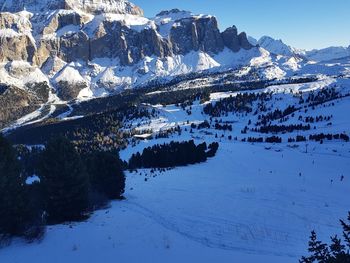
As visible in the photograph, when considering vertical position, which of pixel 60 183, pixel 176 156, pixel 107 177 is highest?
pixel 60 183

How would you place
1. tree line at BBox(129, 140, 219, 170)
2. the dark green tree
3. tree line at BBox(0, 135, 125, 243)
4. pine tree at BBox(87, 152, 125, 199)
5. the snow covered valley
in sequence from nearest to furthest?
the snow covered valley → the dark green tree → tree line at BBox(0, 135, 125, 243) → pine tree at BBox(87, 152, 125, 199) → tree line at BBox(129, 140, 219, 170)

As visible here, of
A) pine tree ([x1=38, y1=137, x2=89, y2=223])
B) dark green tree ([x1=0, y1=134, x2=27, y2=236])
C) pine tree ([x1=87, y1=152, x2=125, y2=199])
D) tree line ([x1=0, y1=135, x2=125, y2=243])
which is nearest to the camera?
dark green tree ([x1=0, y1=134, x2=27, y2=236])

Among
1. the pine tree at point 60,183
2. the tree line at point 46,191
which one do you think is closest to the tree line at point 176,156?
the tree line at point 46,191

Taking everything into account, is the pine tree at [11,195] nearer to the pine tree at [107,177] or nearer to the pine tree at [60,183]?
the pine tree at [60,183]

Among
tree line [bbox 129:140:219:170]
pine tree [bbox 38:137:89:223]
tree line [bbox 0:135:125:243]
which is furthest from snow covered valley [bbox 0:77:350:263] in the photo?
tree line [bbox 129:140:219:170]

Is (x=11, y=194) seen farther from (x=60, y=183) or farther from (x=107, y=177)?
(x=107, y=177)

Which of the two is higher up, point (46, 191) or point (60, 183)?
point (60, 183)

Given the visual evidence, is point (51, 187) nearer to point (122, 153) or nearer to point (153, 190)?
point (153, 190)

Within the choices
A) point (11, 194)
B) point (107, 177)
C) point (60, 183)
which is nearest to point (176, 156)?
point (107, 177)

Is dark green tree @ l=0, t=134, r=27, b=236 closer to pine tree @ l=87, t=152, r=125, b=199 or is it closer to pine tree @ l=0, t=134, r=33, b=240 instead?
pine tree @ l=0, t=134, r=33, b=240
